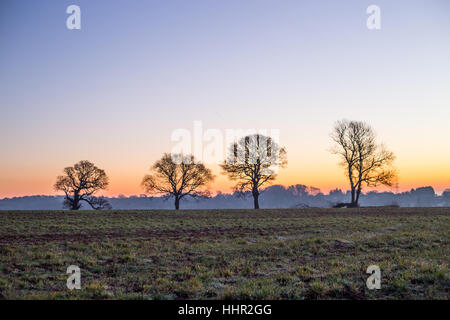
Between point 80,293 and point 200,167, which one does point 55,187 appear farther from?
point 80,293

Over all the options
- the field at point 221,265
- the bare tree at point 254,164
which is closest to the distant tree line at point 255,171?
the bare tree at point 254,164

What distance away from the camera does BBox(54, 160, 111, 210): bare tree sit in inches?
2462

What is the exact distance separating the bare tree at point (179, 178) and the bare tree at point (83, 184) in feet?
33.7

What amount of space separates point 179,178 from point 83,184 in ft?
67.4

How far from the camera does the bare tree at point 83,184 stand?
6253 cm

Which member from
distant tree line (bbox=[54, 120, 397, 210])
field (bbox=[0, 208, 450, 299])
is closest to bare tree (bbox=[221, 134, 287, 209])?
distant tree line (bbox=[54, 120, 397, 210])

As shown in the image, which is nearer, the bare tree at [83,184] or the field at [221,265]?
the field at [221,265]

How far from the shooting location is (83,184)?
63.5 m

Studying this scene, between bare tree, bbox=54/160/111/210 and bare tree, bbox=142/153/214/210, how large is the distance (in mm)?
10268

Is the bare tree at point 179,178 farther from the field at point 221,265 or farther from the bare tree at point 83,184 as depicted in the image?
the field at point 221,265

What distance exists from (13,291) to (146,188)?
5661 centimetres

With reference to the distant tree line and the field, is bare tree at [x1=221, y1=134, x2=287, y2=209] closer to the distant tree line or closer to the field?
the distant tree line

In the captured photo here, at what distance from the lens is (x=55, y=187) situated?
62.1 meters
